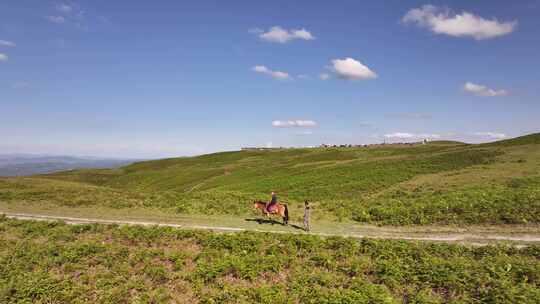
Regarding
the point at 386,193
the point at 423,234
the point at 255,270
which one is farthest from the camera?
the point at 386,193

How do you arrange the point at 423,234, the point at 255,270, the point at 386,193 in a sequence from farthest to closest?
the point at 386,193 < the point at 423,234 < the point at 255,270

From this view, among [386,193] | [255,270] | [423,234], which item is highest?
[386,193]

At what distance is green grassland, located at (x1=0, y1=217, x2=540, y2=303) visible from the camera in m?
14.7

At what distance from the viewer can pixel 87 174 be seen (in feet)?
367

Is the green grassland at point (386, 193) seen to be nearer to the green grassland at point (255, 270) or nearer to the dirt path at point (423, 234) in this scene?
the dirt path at point (423, 234)

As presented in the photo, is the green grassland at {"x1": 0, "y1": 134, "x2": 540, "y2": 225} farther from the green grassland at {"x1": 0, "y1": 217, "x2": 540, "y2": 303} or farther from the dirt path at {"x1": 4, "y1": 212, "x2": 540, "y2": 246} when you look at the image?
the green grassland at {"x1": 0, "y1": 217, "x2": 540, "y2": 303}

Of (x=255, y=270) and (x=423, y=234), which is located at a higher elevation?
(x=423, y=234)

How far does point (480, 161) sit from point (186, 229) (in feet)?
185

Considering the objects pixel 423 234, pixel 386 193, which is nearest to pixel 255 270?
pixel 423 234

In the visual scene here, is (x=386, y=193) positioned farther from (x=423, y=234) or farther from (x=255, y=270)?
(x=255, y=270)

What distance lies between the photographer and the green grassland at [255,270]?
48.1 ft

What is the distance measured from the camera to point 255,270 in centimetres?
1716

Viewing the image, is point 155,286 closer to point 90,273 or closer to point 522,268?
point 90,273

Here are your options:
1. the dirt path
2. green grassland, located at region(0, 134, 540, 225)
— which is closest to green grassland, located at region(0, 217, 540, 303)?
the dirt path
